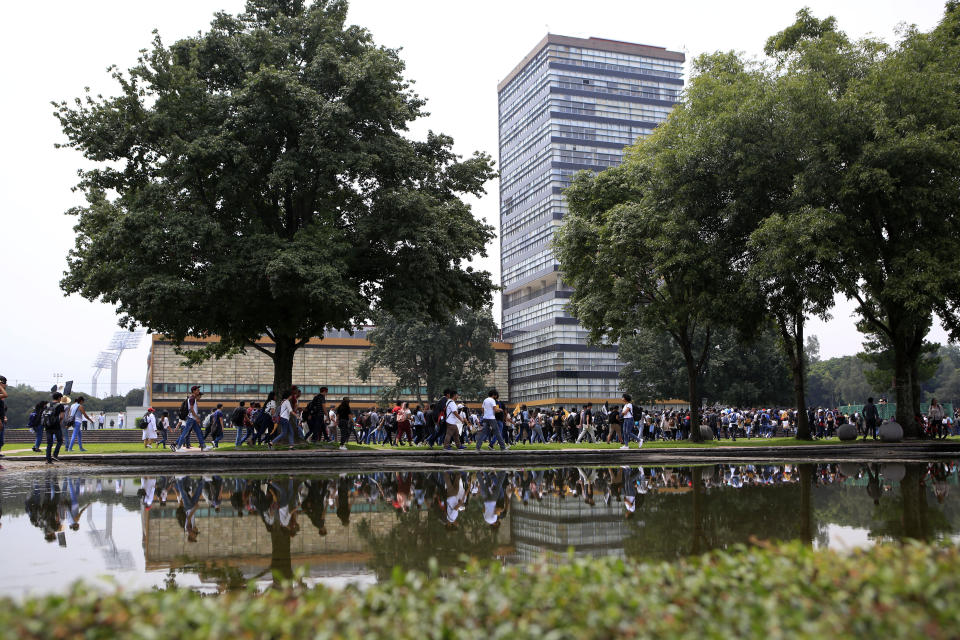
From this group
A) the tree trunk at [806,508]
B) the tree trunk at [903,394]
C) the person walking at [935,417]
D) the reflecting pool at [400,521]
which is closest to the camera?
the reflecting pool at [400,521]

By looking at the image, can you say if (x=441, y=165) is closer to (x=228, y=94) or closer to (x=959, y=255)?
(x=228, y=94)

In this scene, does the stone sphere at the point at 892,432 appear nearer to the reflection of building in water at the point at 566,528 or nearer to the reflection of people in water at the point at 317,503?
Result: the reflection of building in water at the point at 566,528

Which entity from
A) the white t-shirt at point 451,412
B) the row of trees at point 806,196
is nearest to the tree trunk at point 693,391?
the row of trees at point 806,196

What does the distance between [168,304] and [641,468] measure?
1240cm

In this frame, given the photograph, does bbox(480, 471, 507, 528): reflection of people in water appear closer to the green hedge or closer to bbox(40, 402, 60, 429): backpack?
the green hedge

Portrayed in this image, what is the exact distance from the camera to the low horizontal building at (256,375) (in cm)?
6612

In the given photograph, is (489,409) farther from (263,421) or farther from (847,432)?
(847,432)

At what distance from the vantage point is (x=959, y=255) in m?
20.3

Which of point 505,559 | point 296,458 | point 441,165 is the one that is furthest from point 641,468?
point 441,165

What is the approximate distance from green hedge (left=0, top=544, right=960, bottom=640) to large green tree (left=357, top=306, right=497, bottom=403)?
5380 cm

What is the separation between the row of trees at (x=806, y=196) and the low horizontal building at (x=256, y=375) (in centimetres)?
4216

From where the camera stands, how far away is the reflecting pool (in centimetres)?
542

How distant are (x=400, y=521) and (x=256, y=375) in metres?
64.2

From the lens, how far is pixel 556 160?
3492 inches
